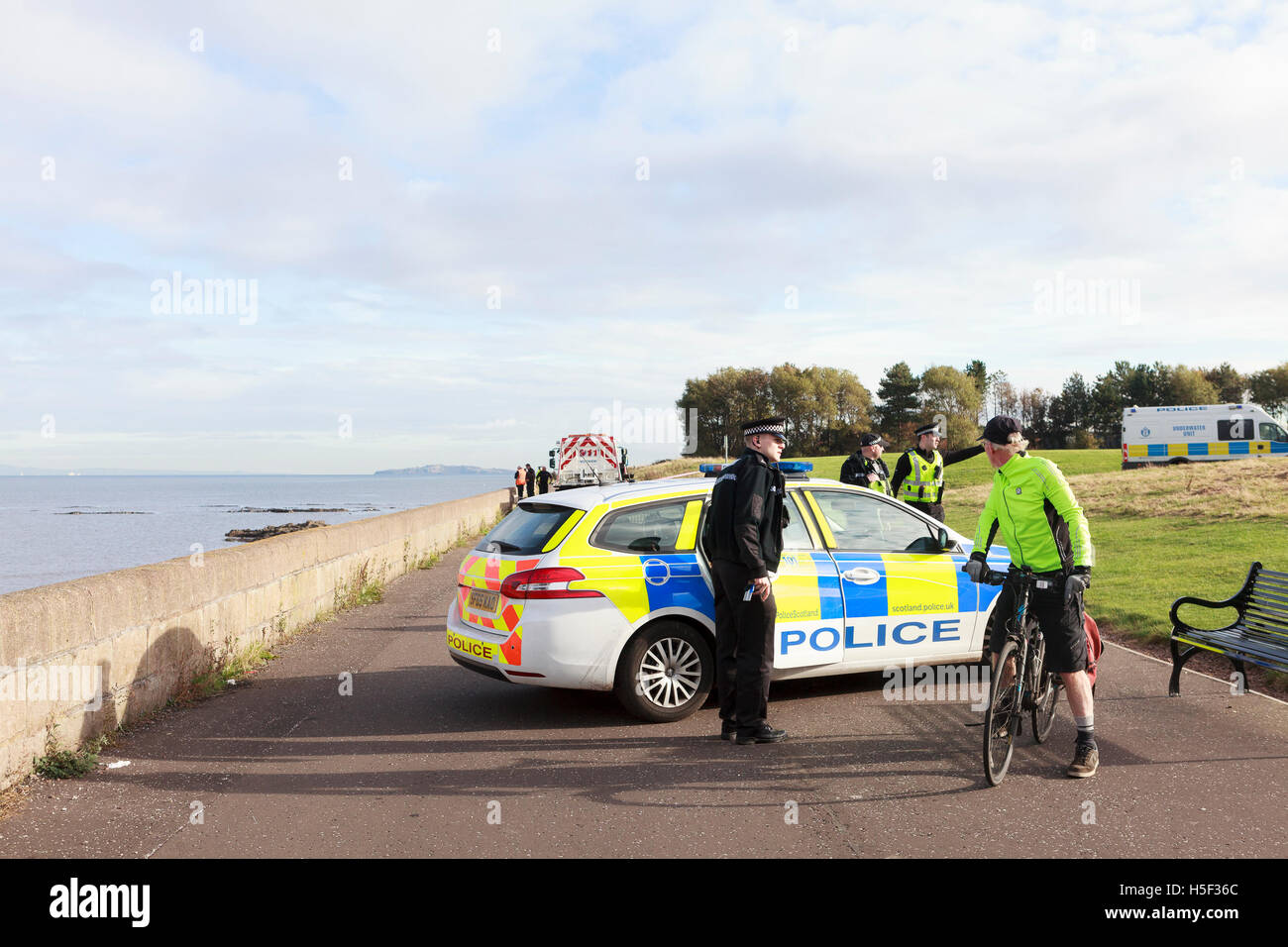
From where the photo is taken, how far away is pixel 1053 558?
213 inches

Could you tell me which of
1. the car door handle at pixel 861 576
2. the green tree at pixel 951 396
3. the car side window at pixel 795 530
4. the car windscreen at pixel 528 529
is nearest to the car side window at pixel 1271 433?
the car door handle at pixel 861 576

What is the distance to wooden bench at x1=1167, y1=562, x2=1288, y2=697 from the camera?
Result: 21.3ft

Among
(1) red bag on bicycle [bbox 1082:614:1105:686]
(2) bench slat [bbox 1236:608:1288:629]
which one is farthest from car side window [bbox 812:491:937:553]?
(2) bench slat [bbox 1236:608:1288:629]

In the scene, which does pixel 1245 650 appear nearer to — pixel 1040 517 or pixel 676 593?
pixel 1040 517

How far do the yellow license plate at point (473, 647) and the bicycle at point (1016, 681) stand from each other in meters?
2.98

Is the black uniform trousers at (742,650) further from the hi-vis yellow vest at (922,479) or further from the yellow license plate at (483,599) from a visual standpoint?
the hi-vis yellow vest at (922,479)

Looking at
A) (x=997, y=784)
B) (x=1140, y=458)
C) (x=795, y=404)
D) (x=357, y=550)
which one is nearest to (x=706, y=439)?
(x=795, y=404)

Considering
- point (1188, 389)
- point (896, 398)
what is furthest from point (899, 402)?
point (1188, 389)

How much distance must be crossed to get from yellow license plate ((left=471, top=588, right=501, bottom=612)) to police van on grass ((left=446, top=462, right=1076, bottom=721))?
0.02m

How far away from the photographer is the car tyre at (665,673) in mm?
6305

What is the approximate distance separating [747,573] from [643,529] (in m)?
0.93

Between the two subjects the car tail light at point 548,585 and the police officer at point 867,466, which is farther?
the police officer at point 867,466
